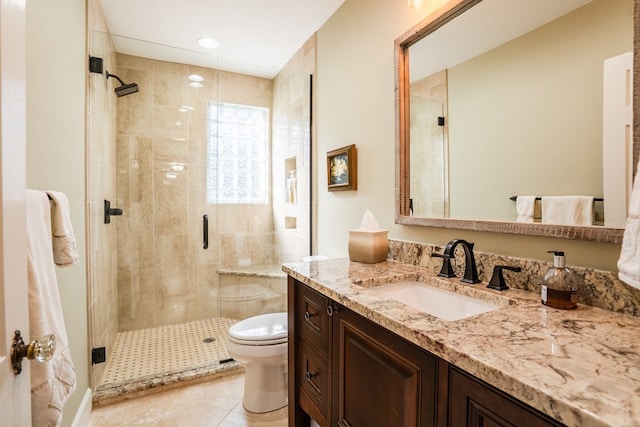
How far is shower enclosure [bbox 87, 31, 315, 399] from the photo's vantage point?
2.64 metres

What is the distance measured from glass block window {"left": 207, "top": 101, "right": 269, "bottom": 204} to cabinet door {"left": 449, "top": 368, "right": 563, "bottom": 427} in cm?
259

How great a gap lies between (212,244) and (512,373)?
2814 mm

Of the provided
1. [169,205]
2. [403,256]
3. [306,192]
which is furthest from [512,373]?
[169,205]

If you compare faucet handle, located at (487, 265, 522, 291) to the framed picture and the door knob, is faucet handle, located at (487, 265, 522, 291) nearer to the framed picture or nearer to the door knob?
the framed picture

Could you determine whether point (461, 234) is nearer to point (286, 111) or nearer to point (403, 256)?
point (403, 256)

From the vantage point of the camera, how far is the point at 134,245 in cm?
277

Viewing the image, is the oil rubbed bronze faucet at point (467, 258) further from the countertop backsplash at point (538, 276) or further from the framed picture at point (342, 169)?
the framed picture at point (342, 169)

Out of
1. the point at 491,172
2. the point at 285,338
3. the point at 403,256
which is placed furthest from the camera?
the point at 285,338

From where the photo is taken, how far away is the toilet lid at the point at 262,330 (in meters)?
1.81

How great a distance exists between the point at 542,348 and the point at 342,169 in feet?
5.12

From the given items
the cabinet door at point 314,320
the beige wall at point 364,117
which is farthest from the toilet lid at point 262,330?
the beige wall at point 364,117

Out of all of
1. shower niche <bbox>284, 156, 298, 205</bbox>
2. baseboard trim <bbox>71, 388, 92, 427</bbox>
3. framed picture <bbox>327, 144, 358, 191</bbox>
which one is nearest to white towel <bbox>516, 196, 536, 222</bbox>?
framed picture <bbox>327, 144, 358, 191</bbox>

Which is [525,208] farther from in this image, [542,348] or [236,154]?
[236,154]

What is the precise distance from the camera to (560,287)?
867 mm
